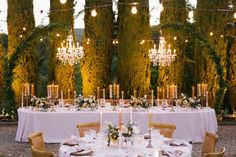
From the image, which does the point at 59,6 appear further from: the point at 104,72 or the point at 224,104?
the point at 224,104

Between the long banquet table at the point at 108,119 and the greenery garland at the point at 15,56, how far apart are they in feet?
10.6

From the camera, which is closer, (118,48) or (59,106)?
(59,106)

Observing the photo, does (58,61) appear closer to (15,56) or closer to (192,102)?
(15,56)

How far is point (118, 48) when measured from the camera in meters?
16.5

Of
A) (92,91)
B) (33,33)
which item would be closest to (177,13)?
(92,91)

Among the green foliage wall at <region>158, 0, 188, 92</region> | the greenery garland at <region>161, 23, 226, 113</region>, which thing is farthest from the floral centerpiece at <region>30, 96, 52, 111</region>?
the green foliage wall at <region>158, 0, 188, 92</region>

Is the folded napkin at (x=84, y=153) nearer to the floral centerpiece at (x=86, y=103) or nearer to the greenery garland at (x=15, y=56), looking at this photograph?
the floral centerpiece at (x=86, y=103)

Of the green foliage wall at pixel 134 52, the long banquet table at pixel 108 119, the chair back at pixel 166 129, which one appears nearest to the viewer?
the chair back at pixel 166 129

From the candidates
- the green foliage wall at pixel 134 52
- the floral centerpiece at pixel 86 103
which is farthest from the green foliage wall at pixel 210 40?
the floral centerpiece at pixel 86 103

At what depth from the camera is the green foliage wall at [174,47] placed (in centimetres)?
1639

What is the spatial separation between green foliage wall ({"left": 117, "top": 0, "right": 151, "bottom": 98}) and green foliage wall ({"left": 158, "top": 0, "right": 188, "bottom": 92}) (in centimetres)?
59

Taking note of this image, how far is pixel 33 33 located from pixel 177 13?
Result: 5024mm

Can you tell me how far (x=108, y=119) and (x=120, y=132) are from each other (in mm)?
5362

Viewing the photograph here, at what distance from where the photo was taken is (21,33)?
53.6ft
